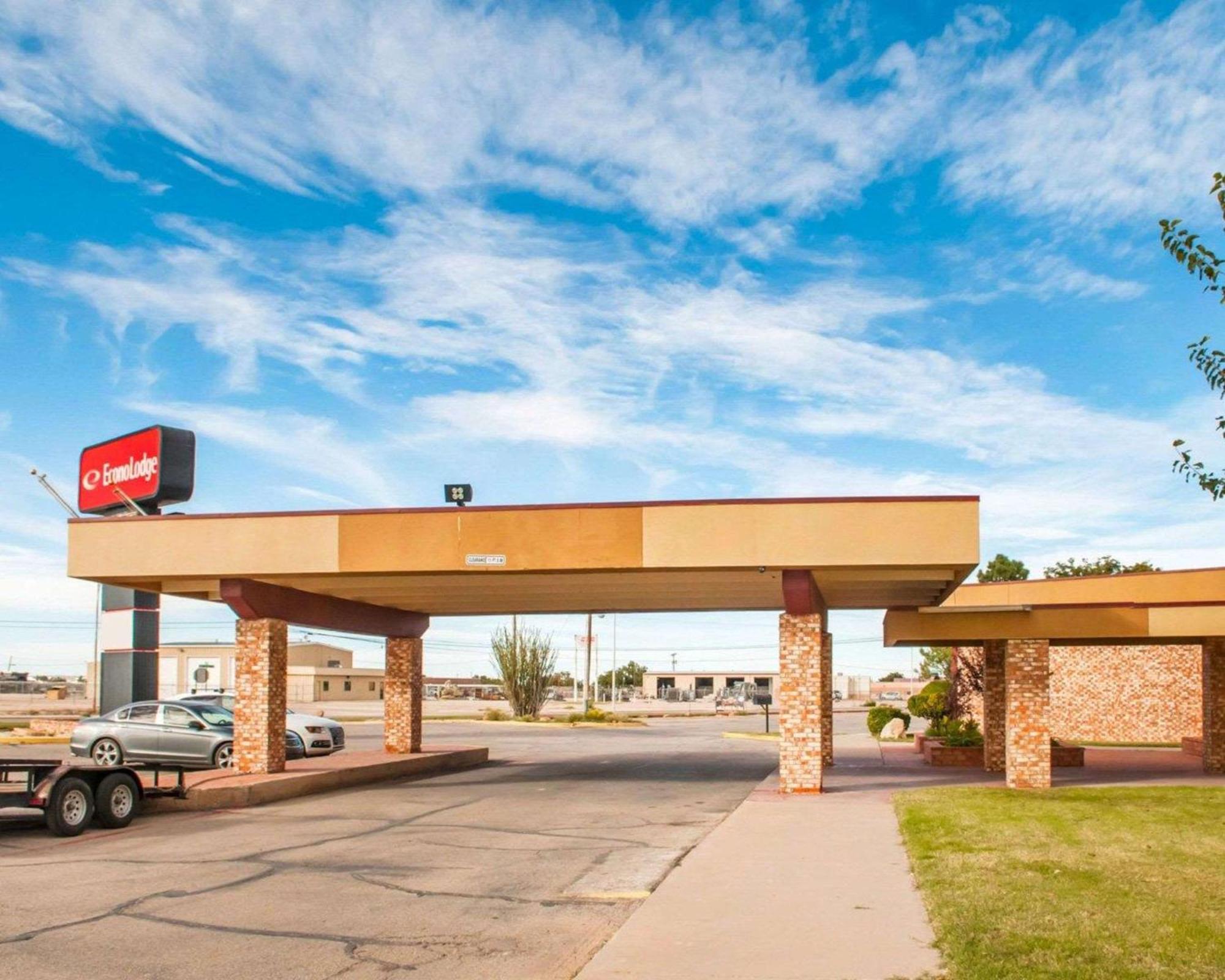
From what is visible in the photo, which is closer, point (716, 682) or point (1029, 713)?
point (1029, 713)

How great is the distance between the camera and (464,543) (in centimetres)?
2067

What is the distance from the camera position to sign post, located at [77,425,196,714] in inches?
1340

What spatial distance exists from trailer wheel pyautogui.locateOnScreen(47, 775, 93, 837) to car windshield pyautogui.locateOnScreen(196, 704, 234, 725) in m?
8.54

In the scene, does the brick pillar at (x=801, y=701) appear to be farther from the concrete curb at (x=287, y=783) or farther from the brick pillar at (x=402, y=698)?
the brick pillar at (x=402, y=698)

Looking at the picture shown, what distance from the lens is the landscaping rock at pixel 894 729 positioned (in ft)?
140

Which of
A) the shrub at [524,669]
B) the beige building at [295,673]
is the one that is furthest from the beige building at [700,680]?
the shrub at [524,669]

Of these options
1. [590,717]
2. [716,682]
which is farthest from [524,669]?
[716,682]

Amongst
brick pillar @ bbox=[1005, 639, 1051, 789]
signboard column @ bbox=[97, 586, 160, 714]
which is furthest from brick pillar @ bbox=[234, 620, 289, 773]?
brick pillar @ bbox=[1005, 639, 1051, 789]

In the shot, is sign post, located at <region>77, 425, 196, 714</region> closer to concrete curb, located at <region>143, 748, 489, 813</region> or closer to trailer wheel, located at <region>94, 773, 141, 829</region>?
concrete curb, located at <region>143, 748, 489, 813</region>

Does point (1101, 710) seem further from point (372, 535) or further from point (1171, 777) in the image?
point (372, 535)

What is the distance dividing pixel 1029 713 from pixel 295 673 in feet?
270

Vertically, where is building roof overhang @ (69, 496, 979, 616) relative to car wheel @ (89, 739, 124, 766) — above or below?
above

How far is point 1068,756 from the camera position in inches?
1113

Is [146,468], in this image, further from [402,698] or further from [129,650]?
[402,698]
